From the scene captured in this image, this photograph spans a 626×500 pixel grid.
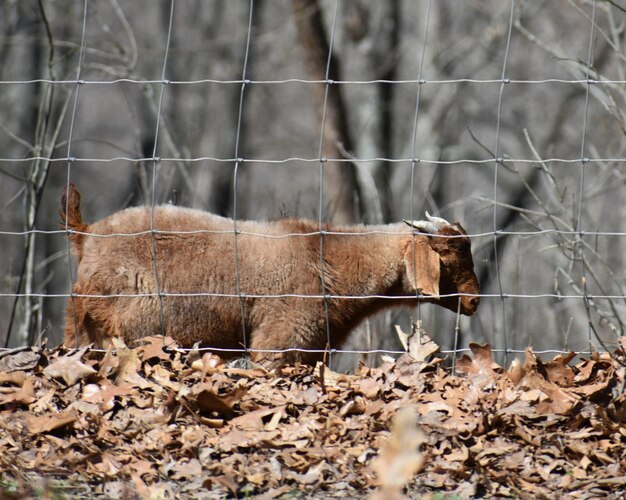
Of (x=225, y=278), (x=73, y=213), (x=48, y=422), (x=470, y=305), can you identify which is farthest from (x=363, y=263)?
(x=48, y=422)

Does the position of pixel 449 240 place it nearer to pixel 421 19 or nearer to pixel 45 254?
pixel 421 19

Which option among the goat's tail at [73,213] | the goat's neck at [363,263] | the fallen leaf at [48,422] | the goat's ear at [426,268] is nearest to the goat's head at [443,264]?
the goat's ear at [426,268]

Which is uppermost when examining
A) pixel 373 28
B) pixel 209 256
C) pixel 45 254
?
pixel 373 28

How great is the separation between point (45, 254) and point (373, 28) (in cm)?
1025

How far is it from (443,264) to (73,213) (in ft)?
8.71

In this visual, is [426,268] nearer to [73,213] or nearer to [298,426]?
[73,213]

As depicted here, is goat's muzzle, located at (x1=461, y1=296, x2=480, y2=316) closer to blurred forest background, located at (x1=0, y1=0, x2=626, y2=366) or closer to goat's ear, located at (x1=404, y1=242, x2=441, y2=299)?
goat's ear, located at (x1=404, y1=242, x2=441, y2=299)

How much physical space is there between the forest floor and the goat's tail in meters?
1.24

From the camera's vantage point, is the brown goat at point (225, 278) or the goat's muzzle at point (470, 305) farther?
the goat's muzzle at point (470, 305)

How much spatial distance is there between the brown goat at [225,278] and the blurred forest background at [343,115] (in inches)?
189

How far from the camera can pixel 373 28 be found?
→ 62.5ft

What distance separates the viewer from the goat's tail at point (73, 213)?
6.33 metres

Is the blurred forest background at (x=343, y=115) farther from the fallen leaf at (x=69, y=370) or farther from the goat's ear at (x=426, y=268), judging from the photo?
the fallen leaf at (x=69, y=370)

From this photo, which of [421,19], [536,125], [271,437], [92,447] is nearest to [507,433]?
[271,437]
